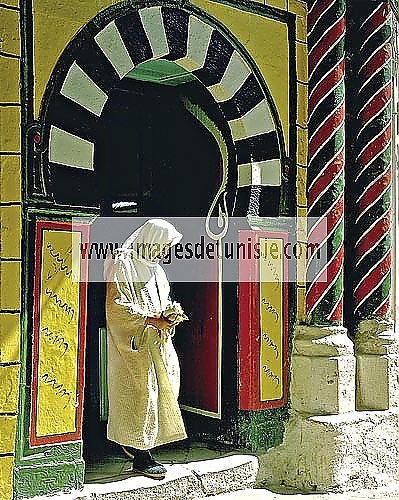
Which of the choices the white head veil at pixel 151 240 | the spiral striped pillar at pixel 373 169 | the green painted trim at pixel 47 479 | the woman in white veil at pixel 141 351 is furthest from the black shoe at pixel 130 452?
the spiral striped pillar at pixel 373 169

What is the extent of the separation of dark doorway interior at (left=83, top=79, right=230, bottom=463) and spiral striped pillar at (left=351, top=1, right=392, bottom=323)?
112 centimetres

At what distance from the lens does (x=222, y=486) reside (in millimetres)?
5801

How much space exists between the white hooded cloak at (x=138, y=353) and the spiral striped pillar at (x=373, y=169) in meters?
1.67

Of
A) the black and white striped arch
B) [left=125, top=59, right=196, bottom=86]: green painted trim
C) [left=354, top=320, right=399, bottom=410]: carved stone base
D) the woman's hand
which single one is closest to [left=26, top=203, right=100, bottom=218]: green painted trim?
the black and white striped arch

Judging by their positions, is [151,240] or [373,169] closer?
[151,240]

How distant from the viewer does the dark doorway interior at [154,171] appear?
650 cm

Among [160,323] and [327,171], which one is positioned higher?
[327,171]

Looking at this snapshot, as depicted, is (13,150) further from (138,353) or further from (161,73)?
(161,73)

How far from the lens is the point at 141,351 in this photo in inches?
218

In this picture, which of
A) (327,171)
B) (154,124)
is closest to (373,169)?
Result: (327,171)

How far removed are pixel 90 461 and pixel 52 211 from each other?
75.9 inches

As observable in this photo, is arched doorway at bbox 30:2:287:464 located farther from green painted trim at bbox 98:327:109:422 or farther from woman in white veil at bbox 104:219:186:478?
woman in white veil at bbox 104:219:186:478

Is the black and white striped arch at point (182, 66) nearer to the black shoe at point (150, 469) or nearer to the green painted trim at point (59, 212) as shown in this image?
the green painted trim at point (59, 212)

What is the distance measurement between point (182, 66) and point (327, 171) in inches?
50.1
